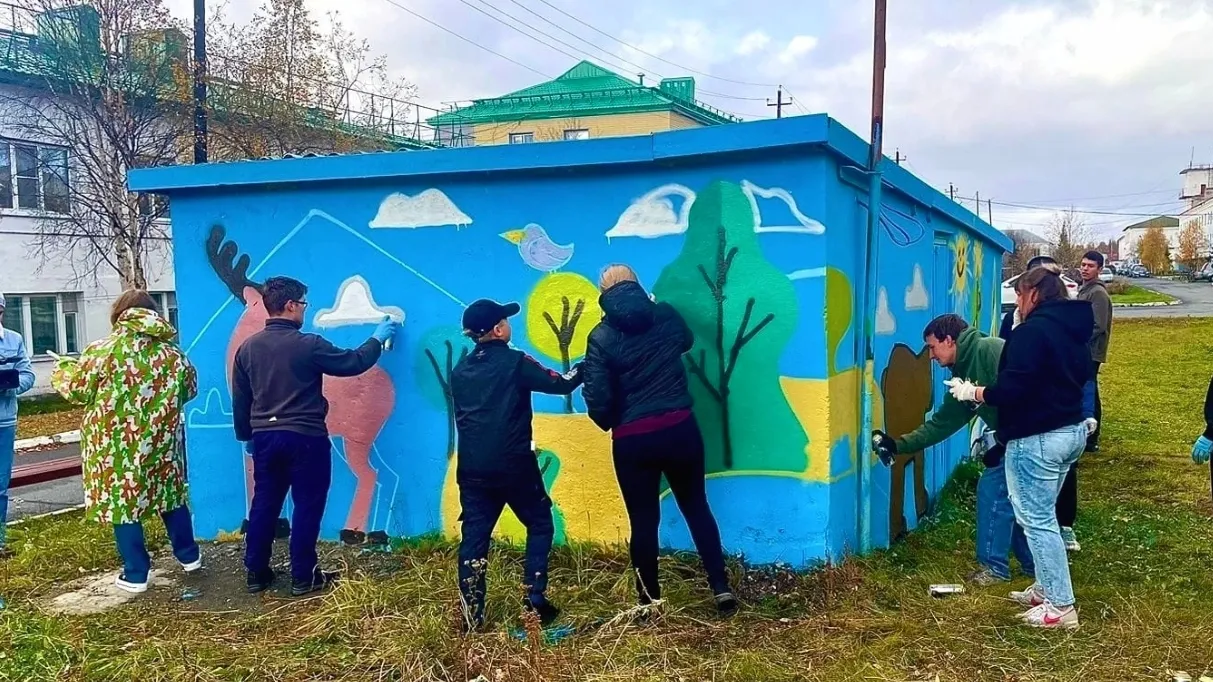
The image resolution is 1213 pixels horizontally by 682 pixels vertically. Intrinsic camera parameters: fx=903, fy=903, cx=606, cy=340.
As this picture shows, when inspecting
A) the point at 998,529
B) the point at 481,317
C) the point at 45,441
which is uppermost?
the point at 481,317

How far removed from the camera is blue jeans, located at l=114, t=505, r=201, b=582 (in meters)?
4.95

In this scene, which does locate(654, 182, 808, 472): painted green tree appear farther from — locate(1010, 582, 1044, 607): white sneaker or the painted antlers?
the painted antlers

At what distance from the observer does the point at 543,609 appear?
4.23 m

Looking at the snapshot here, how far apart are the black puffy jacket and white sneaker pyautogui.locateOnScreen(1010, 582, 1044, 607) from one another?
1.91m

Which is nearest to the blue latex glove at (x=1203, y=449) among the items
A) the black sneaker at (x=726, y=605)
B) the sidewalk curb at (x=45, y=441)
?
the black sneaker at (x=726, y=605)

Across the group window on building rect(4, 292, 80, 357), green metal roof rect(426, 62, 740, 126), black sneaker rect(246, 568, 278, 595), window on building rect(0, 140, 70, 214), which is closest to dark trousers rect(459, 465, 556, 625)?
black sneaker rect(246, 568, 278, 595)

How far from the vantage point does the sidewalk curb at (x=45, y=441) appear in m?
11.9

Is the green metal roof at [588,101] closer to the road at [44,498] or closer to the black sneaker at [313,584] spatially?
the road at [44,498]

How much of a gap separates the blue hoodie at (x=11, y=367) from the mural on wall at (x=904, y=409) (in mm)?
5389

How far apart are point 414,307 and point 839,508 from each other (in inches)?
105

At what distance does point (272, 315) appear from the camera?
485 centimetres

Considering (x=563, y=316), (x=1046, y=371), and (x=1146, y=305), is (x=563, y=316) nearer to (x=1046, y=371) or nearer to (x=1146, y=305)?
(x=1046, y=371)

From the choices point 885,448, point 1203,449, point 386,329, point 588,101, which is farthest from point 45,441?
point 588,101

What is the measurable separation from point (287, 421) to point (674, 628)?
2.26 m
